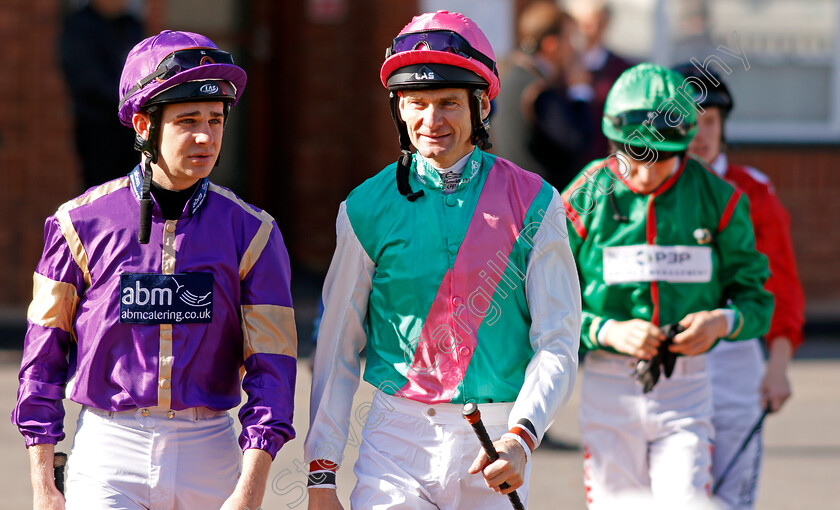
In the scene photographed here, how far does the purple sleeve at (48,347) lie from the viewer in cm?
346

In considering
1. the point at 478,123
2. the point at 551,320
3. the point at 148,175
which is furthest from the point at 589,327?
the point at 148,175

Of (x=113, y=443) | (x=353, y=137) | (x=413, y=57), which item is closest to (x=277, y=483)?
(x=113, y=443)

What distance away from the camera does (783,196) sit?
11797 millimetres

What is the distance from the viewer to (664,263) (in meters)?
4.54

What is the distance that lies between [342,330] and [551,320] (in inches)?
23.1

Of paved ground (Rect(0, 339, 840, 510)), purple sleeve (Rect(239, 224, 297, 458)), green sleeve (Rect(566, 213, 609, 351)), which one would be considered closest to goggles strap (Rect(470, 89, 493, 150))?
purple sleeve (Rect(239, 224, 297, 458))

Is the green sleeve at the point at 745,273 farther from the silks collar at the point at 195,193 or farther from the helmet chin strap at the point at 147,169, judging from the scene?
the helmet chin strap at the point at 147,169

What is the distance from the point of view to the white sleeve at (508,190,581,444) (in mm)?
3381

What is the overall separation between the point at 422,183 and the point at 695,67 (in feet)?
6.59

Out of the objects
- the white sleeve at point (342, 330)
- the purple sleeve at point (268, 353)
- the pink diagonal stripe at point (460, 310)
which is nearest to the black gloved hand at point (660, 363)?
the pink diagonal stripe at point (460, 310)

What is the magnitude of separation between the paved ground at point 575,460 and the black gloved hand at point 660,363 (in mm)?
1453

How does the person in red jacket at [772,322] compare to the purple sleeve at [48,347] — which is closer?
the purple sleeve at [48,347]

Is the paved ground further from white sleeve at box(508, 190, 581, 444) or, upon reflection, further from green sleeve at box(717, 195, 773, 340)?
white sleeve at box(508, 190, 581, 444)

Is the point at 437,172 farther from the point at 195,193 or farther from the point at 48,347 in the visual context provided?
the point at 48,347
